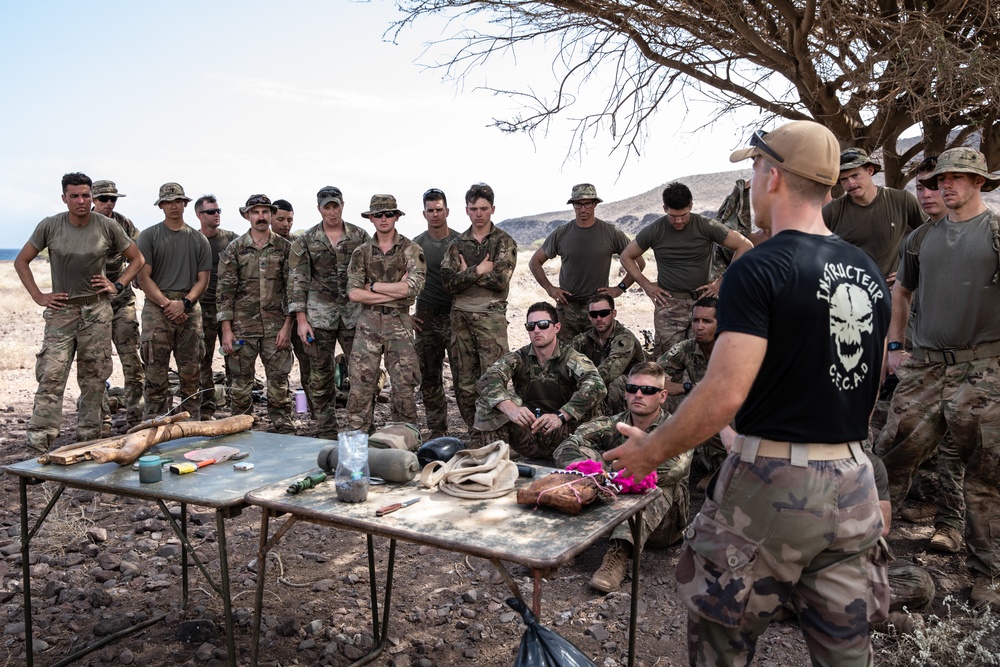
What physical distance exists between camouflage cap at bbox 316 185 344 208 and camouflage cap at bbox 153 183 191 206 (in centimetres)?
159

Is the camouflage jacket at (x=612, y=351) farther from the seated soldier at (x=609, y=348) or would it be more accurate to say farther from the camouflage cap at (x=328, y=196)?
the camouflage cap at (x=328, y=196)

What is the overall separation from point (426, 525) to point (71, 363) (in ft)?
17.6

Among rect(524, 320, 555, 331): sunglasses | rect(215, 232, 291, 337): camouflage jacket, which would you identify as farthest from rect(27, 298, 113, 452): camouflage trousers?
rect(524, 320, 555, 331): sunglasses

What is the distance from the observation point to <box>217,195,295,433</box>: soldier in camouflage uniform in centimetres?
775

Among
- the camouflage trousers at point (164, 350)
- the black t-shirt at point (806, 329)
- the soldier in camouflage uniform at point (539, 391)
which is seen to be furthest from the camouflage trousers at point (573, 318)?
the black t-shirt at point (806, 329)

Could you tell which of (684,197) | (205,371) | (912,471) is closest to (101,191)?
(205,371)

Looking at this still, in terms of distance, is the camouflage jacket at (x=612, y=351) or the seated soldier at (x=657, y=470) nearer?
the seated soldier at (x=657, y=470)

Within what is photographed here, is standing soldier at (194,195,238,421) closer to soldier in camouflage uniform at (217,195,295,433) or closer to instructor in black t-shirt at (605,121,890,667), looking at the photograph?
soldier in camouflage uniform at (217,195,295,433)

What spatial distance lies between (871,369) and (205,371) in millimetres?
7611

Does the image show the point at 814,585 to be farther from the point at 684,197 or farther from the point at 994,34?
the point at 994,34

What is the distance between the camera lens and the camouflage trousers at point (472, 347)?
23.1 feet

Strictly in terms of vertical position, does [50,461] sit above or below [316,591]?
above

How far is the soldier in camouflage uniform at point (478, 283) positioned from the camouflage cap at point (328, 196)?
118 cm

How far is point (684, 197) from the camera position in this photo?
22.8 ft
